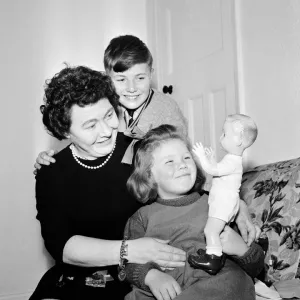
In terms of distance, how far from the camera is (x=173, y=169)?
1409mm

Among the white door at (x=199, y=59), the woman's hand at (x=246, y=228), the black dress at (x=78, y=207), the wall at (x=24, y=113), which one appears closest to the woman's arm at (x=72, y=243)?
the black dress at (x=78, y=207)

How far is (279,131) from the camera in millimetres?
2367

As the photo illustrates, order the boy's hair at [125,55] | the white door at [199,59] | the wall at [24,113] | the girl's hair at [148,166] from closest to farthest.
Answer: the girl's hair at [148,166] → the boy's hair at [125,55] → the white door at [199,59] → the wall at [24,113]

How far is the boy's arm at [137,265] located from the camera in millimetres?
1340

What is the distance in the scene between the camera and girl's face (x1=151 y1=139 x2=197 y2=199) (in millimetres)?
1396

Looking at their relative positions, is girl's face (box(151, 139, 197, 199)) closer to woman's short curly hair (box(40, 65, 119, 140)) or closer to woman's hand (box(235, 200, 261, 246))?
woman's hand (box(235, 200, 261, 246))

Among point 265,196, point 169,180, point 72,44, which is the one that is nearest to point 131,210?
point 169,180

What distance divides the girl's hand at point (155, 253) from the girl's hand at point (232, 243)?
0.44 feet

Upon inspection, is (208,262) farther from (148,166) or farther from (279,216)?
(279,216)

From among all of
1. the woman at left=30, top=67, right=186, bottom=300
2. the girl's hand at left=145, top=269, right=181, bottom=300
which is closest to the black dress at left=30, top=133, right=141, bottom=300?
the woman at left=30, top=67, right=186, bottom=300

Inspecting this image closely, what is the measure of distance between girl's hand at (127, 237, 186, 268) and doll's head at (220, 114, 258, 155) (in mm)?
348

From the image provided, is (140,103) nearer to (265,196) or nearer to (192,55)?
(265,196)

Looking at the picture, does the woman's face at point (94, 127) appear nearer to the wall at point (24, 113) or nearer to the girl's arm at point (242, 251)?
the girl's arm at point (242, 251)

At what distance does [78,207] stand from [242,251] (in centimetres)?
59
